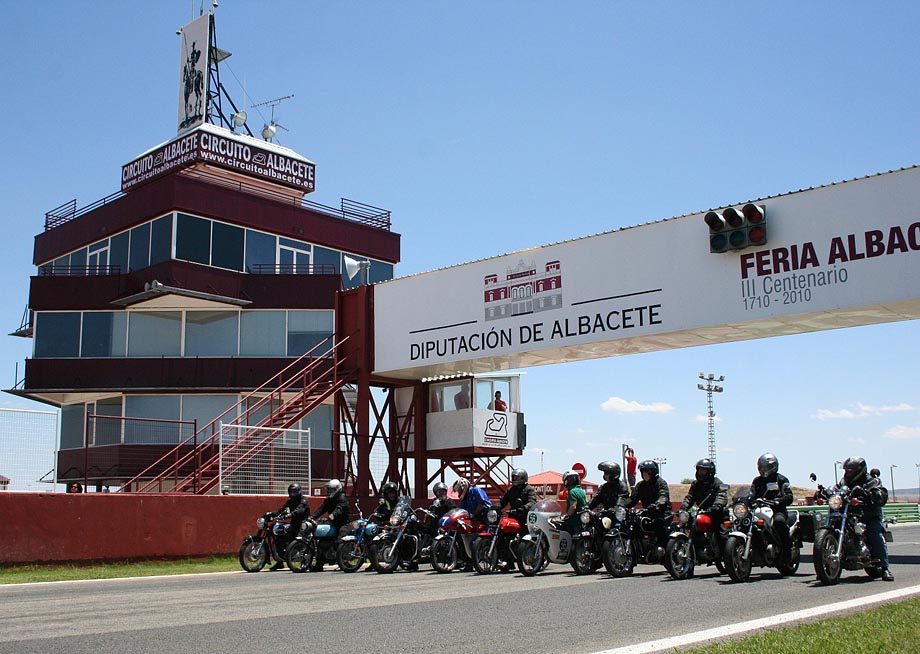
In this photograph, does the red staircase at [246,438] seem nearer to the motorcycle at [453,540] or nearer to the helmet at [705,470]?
the motorcycle at [453,540]

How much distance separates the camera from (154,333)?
124 ft

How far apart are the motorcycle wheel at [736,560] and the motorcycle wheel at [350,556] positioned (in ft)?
23.4

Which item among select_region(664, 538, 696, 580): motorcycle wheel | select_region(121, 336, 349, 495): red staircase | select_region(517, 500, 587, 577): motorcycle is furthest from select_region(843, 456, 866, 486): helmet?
select_region(121, 336, 349, 495): red staircase

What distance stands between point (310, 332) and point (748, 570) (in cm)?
2653

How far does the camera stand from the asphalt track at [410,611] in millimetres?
7840

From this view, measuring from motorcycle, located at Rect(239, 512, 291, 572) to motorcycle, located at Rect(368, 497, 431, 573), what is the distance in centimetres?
198

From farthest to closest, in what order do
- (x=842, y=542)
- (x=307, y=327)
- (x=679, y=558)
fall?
1. (x=307, y=327)
2. (x=679, y=558)
3. (x=842, y=542)

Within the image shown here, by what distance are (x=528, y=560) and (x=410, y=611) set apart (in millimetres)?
5707

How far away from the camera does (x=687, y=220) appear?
20484 millimetres

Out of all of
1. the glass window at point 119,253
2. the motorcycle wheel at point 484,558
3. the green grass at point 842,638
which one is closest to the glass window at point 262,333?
the glass window at point 119,253

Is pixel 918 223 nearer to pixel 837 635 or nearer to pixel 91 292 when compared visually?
pixel 837 635

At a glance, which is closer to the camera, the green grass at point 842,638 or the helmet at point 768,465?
the green grass at point 842,638

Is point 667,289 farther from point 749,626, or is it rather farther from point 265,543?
point 749,626

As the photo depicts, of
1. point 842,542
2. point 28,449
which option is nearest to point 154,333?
point 28,449
